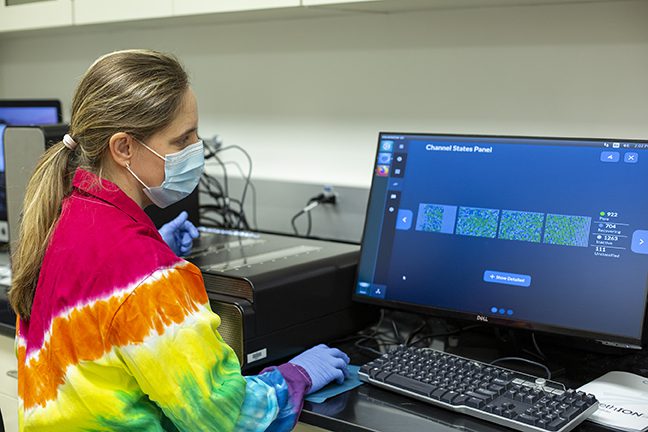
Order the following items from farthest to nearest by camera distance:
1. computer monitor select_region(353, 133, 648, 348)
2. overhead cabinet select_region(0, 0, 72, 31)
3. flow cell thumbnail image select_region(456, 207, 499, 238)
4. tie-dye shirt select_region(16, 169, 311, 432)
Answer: overhead cabinet select_region(0, 0, 72, 31) → flow cell thumbnail image select_region(456, 207, 499, 238) → computer monitor select_region(353, 133, 648, 348) → tie-dye shirt select_region(16, 169, 311, 432)

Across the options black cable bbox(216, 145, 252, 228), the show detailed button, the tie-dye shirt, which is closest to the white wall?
black cable bbox(216, 145, 252, 228)

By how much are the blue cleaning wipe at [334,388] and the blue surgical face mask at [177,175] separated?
371 mm

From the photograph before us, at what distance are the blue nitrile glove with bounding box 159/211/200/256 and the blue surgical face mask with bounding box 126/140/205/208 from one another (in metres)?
0.33

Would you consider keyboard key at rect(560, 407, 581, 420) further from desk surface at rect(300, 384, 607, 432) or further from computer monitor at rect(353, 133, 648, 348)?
computer monitor at rect(353, 133, 648, 348)

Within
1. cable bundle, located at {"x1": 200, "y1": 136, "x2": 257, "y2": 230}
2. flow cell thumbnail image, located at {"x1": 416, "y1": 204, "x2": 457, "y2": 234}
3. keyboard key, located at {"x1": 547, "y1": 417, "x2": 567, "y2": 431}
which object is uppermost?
flow cell thumbnail image, located at {"x1": 416, "y1": 204, "x2": 457, "y2": 234}

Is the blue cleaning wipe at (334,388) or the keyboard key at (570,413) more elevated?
the keyboard key at (570,413)

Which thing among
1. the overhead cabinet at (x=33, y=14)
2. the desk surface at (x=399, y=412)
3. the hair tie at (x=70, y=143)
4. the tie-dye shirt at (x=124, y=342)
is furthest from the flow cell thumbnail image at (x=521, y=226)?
the overhead cabinet at (x=33, y=14)

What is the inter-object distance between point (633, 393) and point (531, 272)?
244 millimetres

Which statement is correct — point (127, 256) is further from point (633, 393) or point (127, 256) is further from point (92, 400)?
Answer: point (633, 393)

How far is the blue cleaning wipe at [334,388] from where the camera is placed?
1165 mm

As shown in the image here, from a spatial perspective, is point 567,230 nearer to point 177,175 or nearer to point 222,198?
point 177,175

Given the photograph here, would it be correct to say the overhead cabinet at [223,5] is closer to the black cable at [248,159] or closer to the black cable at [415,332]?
the black cable at [248,159]

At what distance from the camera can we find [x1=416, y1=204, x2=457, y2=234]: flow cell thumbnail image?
54.3 inches

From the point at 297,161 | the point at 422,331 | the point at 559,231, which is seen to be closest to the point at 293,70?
the point at 297,161
